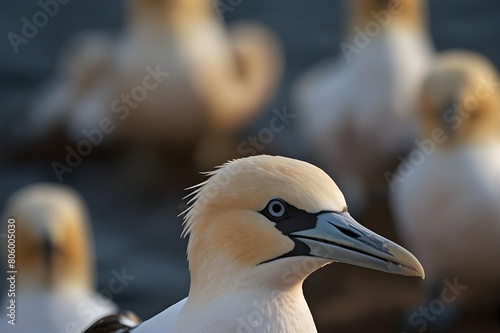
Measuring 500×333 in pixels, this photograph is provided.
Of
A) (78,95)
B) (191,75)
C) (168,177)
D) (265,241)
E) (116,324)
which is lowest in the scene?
(116,324)

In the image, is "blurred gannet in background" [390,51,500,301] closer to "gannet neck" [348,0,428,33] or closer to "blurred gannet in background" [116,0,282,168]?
"gannet neck" [348,0,428,33]

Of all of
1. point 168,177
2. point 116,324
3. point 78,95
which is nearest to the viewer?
point 116,324

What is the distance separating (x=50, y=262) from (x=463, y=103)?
263 centimetres

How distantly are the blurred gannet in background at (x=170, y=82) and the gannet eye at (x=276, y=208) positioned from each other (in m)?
5.62

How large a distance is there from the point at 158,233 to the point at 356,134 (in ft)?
→ 5.22

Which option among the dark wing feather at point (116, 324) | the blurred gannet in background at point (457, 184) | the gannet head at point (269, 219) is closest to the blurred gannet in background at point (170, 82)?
the blurred gannet in background at point (457, 184)

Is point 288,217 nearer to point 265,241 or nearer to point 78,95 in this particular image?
point 265,241

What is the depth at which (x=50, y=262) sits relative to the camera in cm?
680

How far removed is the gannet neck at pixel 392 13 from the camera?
9.61 metres

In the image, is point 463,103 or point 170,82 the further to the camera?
point 170,82

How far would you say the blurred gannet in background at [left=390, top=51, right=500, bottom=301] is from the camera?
23.9 ft

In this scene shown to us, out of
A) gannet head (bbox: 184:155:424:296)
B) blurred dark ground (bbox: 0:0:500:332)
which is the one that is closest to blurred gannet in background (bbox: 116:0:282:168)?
blurred dark ground (bbox: 0:0:500:332)

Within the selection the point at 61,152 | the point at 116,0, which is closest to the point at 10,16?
the point at 116,0

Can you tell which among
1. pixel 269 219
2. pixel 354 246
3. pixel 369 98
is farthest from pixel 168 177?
pixel 354 246
